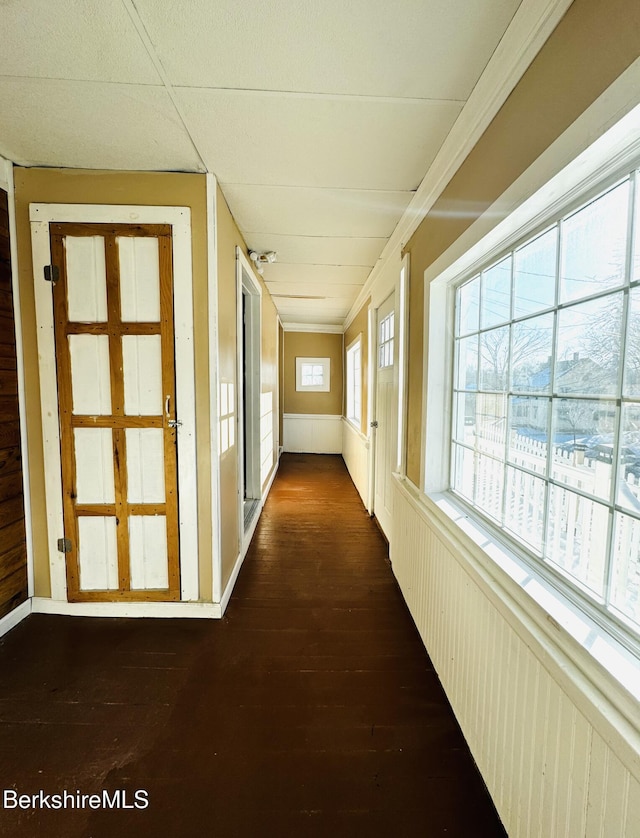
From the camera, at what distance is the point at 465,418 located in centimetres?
172

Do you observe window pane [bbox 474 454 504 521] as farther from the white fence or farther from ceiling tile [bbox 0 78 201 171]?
ceiling tile [bbox 0 78 201 171]

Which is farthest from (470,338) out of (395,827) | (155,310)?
(395,827)

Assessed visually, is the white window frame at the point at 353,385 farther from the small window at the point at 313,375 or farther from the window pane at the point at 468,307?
the window pane at the point at 468,307

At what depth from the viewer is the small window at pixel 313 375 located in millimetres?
6719

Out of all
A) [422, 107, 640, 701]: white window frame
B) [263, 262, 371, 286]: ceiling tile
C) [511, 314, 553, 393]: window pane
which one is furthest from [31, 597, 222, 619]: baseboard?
[263, 262, 371, 286]: ceiling tile

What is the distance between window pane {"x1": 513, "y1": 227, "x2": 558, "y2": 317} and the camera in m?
1.08

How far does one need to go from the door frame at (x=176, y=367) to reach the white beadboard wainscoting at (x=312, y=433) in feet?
15.4

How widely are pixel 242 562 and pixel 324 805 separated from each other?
1667 mm

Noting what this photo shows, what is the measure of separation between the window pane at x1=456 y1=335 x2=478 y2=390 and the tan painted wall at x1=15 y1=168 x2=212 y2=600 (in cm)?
135

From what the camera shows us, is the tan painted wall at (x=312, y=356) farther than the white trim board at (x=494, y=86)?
Yes

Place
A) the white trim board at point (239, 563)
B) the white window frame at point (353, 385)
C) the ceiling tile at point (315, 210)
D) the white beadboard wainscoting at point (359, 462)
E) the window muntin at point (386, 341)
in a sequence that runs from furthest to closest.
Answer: the white window frame at point (353, 385)
the white beadboard wainscoting at point (359, 462)
the window muntin at point (386, 341)
the white trim board at point (239, 563)
the ceiling tile at point (315, 210)

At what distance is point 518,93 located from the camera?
3.60 feet

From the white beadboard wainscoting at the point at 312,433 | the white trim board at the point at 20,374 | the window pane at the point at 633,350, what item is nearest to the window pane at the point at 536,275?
the window pane at the point at 633,350

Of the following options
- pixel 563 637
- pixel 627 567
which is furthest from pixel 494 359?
pixel 563 637
